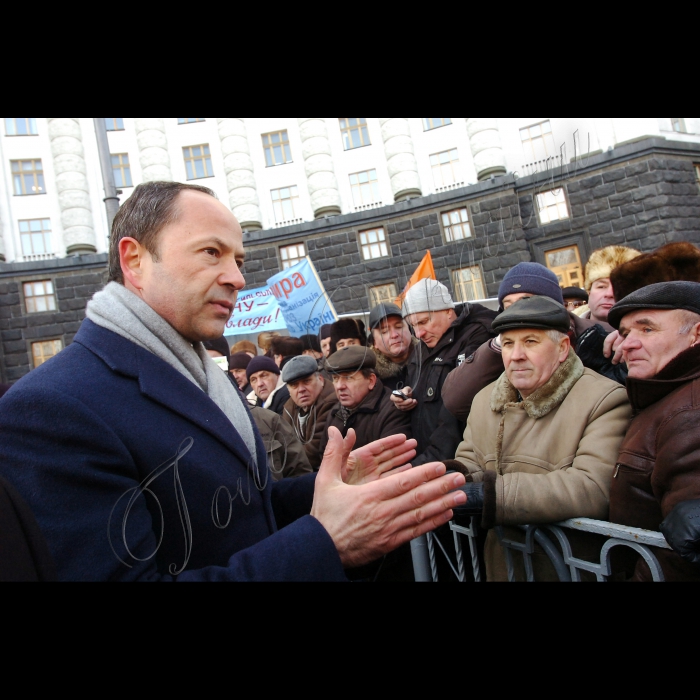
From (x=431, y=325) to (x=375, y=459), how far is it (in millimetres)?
667

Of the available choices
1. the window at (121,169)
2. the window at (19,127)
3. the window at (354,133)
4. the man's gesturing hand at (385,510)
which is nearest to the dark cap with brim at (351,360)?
the man's gesturing hand at (385,510)

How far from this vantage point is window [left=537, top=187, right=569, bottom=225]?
1.97m

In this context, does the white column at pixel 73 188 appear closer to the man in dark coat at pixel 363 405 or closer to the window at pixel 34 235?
the window at pixel 34 235

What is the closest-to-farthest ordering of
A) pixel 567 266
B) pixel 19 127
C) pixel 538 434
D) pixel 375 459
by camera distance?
pixel 375 459 < pixel 19 127 < pixel 538 434 < pixel 567 266

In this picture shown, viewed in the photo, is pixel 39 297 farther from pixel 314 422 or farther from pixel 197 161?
pixel 314 422

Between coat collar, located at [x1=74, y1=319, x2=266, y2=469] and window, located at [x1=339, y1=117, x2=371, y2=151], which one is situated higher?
window, located at [x1=339, y1=117, x2=371, y2=151]

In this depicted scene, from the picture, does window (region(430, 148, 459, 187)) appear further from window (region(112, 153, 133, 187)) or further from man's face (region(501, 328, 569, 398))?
window (region(112, 153, 133, 187))

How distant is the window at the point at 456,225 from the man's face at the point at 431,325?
0.27 m

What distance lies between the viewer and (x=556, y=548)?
62.5 inches

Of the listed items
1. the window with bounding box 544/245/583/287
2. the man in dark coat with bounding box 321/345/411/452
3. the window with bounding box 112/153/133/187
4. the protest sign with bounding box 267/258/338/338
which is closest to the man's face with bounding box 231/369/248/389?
the protest sign with bounding box 267/258/338/338

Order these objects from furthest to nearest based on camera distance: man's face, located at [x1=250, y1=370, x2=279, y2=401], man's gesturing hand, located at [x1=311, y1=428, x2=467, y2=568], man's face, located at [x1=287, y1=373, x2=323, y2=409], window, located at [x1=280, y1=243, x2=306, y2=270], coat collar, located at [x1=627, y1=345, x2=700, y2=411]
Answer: man's face, located at [x1=250, y1=370, x2=279, y2=401] → window, located at [x1=280, y1=243, x2=306, y2=270] → man's face, located at [x1=287, y1=373, x2=323, y2=409] → coat collar, located at [x1=627, y1=345, x2=700, y2=411] → man's gesturing hand, located at [x1=311, y1=428, x2=467, y2=568]

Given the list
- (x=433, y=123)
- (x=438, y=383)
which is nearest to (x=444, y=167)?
(x=433, y=123)

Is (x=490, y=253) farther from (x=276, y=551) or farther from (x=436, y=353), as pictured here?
(x=276, y=551)

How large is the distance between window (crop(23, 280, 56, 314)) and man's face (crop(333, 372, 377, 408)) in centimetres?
115
